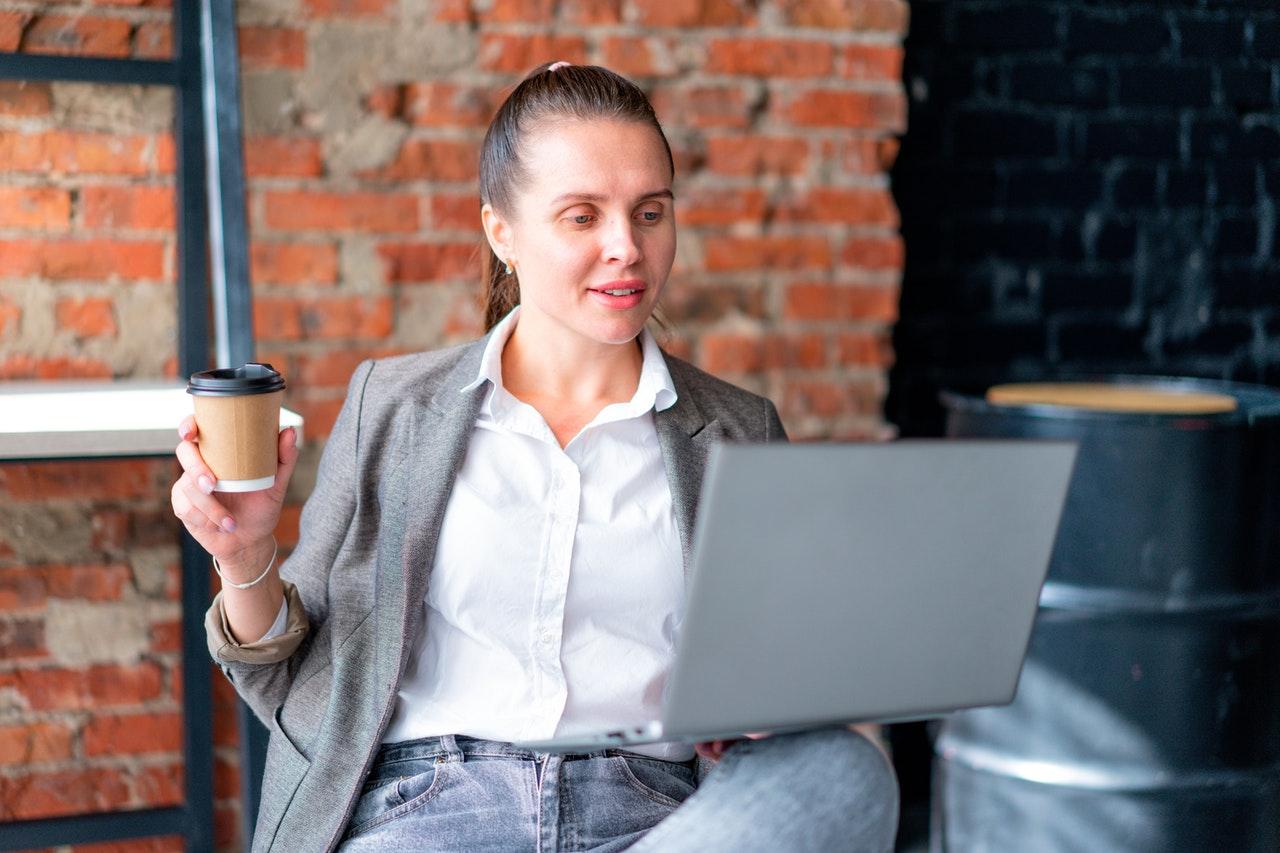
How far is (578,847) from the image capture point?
120cm

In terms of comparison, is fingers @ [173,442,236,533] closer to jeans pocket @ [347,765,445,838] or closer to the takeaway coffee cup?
the takeaway coffee cup

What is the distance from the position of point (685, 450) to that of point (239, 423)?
1.51ft

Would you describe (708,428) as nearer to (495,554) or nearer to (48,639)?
(495,554)

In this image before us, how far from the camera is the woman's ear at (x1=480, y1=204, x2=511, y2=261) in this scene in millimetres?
1461

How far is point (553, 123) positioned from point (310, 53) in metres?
0.65

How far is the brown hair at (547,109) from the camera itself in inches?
53.7

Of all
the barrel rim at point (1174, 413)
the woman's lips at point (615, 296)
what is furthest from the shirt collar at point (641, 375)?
the barrel rim at point (1174, 413)

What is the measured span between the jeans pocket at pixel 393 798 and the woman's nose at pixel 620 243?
1.69ft

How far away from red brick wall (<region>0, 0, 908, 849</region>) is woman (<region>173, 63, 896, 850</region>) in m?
0.52

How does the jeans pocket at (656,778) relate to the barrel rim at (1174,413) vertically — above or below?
below

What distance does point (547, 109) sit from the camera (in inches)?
54.1

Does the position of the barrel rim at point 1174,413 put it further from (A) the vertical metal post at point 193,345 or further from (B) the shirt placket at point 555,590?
(A) the vertical metal post at point 193,345

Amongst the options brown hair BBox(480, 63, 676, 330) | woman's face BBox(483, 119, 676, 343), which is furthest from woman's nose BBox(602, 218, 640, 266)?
brown hair BBox(480, 63, 676, 330)

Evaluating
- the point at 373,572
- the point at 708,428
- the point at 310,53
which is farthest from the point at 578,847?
the point at 310,53
